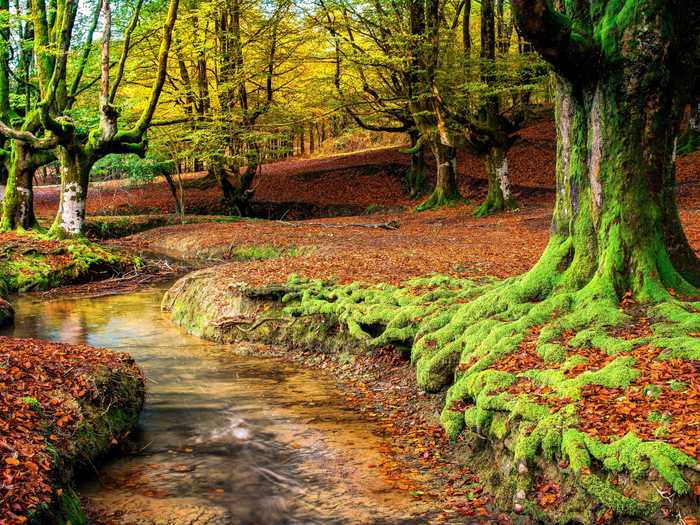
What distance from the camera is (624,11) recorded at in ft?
20.7

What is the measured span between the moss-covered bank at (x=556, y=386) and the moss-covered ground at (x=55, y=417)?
3.31 meters

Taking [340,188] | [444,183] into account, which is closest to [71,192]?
[444,183]

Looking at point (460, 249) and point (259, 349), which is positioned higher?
point (460, 249)

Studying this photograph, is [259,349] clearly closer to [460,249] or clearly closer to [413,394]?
[413,394]

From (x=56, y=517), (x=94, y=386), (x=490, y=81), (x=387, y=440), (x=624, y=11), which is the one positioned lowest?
(x=387, y=440)

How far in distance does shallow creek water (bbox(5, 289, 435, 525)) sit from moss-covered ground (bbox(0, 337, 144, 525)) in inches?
13.9

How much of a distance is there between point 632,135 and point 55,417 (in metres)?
6.19

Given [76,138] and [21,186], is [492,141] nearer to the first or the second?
[76,138]

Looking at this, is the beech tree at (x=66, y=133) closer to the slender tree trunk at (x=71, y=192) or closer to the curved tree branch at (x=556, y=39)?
the slender tree trunk at (x=71, y=192)

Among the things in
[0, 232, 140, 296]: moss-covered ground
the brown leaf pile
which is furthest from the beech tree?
the brown leaf pile

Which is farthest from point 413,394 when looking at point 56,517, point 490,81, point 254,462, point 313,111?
point 313,111

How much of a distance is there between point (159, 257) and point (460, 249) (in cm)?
1118

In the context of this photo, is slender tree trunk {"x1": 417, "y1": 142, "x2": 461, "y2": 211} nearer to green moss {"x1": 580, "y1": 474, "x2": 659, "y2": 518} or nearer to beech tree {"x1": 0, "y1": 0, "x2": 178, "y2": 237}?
beech tree {"x1": 0, "y1": 0, "x2": 178, "y2": 237}

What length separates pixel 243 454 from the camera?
612cm
